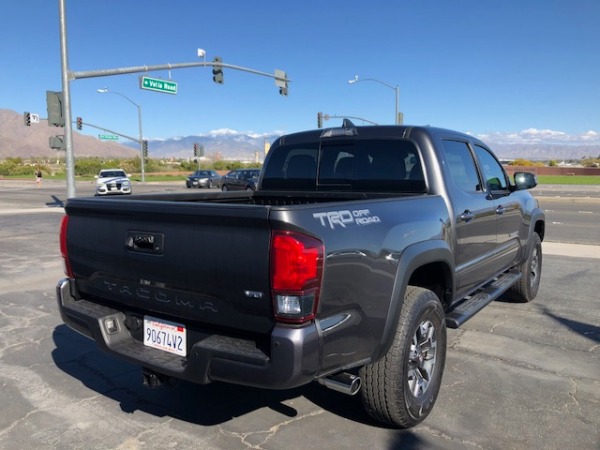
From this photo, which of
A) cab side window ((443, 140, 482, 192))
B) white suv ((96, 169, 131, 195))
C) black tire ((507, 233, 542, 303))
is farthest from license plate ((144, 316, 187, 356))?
white suv ((96, 169, 131, 195))

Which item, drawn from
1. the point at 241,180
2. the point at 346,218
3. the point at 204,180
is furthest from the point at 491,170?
the point at 204,180

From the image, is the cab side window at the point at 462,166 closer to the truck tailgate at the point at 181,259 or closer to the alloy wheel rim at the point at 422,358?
the alloy wheel rim at the point at 422,358

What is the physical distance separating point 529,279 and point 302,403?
3.61 m

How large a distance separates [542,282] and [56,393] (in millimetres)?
6205

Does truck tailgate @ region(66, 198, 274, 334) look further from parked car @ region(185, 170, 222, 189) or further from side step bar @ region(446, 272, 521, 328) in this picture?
parked car @ region(185, 170, 222, 189)

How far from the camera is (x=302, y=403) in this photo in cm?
359

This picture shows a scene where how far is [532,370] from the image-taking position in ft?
13.5

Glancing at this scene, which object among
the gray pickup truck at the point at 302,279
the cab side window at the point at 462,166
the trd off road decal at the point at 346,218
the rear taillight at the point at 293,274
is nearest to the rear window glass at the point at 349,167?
the gray pickup truck at the point at 302,279

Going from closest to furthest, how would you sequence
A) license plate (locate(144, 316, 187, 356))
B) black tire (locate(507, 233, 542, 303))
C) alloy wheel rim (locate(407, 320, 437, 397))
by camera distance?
license plate (locate(144, 316, 187, 356))
alloy wheel rim (locate(407, 320, 437, 397))
black tire (locate(507, 233, 542, 303))

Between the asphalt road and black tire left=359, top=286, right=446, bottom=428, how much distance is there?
0.15 m

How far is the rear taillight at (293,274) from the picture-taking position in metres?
2.42

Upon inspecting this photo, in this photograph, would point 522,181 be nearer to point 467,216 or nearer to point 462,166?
point 462,166

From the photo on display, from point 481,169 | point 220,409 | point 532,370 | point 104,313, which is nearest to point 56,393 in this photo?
point 104,313

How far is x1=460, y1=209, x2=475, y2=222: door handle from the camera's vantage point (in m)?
3.97
